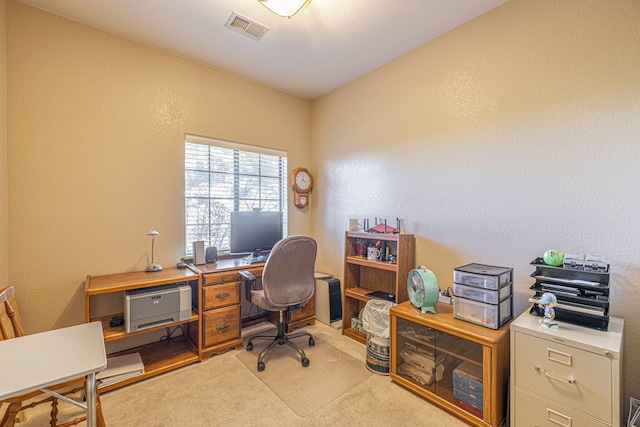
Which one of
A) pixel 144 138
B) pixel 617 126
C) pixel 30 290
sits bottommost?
pixel 30 290

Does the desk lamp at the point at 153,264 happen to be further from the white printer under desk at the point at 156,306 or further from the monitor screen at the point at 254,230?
the monitor screen at the point at 254,230

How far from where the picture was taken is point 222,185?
3.17 m

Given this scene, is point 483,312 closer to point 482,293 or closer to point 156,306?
point 482,293

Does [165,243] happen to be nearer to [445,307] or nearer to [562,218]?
[445,307]

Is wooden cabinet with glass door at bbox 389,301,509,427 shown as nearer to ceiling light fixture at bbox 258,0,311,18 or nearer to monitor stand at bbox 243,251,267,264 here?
monitor stand at bbox 243,251,267,264

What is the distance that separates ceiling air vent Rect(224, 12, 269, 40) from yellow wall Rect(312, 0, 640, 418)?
4.17 feet

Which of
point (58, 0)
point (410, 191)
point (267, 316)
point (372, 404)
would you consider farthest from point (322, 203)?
point (58, 0)

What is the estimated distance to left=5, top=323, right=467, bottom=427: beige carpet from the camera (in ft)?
5.72

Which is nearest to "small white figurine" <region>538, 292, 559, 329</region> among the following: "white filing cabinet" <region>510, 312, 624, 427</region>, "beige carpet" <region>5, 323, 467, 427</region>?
"white filing cabinet" <region>510, 312, 624, 427</region>

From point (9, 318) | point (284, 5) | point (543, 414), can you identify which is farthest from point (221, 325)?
point (284, 5)

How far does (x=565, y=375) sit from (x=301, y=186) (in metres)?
3.03

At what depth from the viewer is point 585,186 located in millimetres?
1752

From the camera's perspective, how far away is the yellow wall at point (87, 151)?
2.10m

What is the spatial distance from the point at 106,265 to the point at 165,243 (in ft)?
1.61
